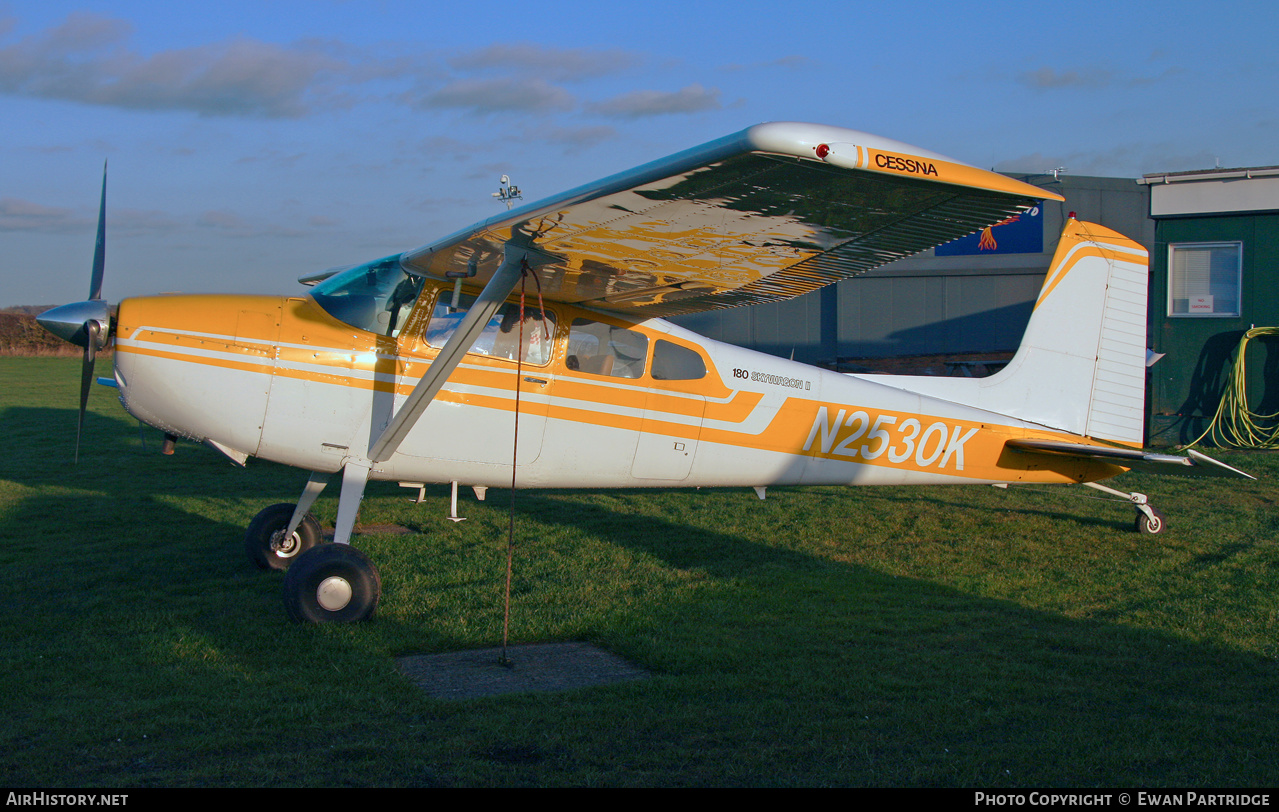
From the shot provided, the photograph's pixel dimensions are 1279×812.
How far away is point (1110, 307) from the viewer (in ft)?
27.1

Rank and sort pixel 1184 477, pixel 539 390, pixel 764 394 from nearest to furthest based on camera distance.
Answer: pixel 539 390
pixel 764 394
pixel 1184 477

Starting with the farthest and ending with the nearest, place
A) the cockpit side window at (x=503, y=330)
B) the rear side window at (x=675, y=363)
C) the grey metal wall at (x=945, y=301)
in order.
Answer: the grey metal wall at (x=945, y=301) → the rear side window at (x=675, y=363) → the cockpit side window at (x=503, y=330)

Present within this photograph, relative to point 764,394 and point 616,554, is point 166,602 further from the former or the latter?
point 764,394

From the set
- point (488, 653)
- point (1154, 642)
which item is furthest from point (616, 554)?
point (1154, 642)

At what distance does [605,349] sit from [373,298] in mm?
1758

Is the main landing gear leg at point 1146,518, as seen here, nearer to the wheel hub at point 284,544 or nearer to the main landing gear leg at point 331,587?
the main landing gear leg at point 331,587

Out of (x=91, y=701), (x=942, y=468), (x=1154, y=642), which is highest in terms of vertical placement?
(x=942, y=468)

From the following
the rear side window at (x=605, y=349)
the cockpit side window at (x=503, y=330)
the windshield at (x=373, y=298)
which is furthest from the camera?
the rear side window at (x=605, y=349)

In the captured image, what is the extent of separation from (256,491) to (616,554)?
5.60 meters

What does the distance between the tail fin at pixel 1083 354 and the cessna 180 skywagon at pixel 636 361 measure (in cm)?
2

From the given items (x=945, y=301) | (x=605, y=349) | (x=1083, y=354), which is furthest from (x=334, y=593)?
(x=945, y=301)

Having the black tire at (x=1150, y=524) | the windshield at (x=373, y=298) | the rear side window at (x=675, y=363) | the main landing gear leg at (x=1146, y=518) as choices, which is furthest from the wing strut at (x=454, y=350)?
the black tire at (x=1150, y=524)

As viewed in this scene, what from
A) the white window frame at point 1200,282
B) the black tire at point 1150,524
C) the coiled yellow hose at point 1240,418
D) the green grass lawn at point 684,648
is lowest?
the green grass lawn at point 684,648

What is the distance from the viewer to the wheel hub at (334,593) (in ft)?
17.4
